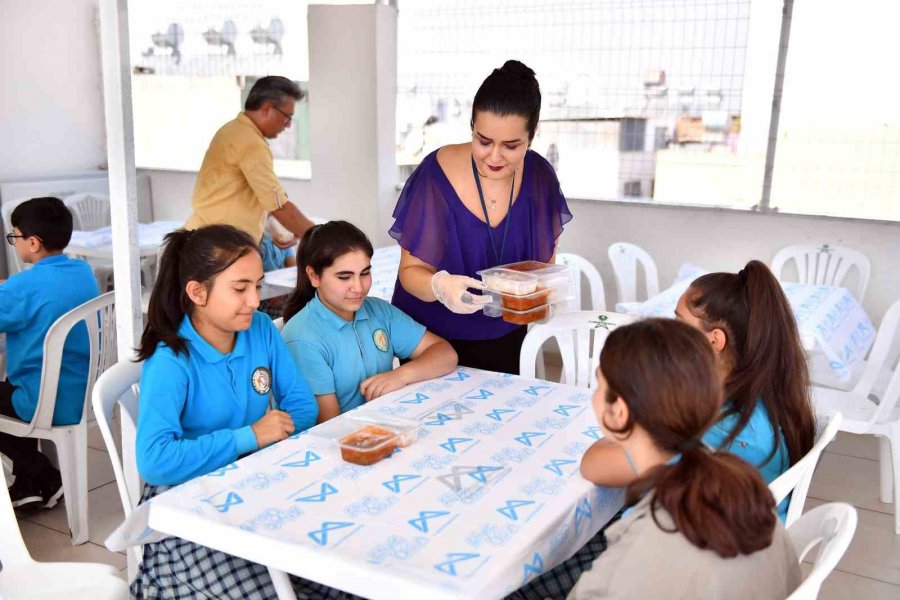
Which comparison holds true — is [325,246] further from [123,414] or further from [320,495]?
[320,495]

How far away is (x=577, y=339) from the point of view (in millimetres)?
2682

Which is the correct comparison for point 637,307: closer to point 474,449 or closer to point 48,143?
point 474,449

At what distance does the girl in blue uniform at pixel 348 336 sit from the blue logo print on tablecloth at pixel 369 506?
0.69m

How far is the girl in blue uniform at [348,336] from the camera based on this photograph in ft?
7.30

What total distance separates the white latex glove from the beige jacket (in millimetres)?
981

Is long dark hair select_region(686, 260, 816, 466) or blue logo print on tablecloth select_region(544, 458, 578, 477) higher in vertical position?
long dark hair select_region(686, 260, 816, 466)

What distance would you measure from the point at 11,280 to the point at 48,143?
3.96 m

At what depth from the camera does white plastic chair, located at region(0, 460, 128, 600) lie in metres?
1.71

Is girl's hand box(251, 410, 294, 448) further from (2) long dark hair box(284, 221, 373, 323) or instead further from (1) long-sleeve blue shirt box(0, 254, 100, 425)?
(1) long-sleeve blue shirt box(0, 254, 100, 425)

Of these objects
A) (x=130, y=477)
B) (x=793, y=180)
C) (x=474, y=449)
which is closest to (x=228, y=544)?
(x=474, y=449)

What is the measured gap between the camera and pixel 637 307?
154 inches

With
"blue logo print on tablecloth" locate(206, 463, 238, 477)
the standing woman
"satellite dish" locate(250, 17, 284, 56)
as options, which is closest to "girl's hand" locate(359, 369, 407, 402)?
the standing woman

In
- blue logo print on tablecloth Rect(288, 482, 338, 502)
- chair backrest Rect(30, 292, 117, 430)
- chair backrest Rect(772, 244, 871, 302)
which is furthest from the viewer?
chair backrest Rect(772, 244, 871, 302)

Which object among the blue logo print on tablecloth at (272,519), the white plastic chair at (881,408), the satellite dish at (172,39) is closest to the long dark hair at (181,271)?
the blue logo print on tablecloth at (272,519)
